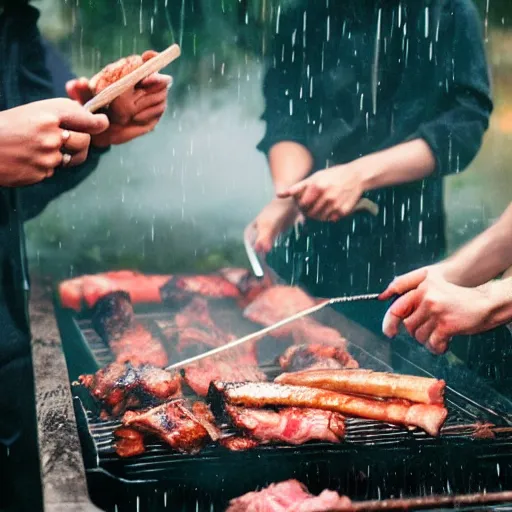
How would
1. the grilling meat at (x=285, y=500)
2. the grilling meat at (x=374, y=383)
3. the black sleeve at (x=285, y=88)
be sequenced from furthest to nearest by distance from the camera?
the black sleeve at (x=285, y=88) → the grilling meat at (x=374, y=383) → the grilling meat at (x=285, y=500)

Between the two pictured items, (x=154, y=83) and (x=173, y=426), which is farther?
(x=154, y=83)

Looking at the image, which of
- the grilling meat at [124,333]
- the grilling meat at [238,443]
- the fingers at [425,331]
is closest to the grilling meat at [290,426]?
the grilling meat at [238,443]

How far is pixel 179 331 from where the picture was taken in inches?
118

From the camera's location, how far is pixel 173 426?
209cm

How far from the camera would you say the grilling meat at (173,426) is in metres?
2.07

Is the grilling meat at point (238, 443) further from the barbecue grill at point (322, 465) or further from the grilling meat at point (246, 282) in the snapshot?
the grilling meat at point (246, 282)

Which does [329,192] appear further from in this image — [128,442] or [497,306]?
[128,442]

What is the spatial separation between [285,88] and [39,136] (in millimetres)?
1324

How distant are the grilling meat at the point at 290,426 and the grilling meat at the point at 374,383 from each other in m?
0.28

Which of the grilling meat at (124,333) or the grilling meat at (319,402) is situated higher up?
the grilling meat at (124,333)

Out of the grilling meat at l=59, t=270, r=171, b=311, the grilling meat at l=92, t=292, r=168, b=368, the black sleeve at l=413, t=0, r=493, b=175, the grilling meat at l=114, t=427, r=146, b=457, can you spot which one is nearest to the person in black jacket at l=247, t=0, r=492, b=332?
the black sleeve at l=413, t=0, r=493, b=175

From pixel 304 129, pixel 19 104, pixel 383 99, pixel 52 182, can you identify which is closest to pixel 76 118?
pixel 19 104

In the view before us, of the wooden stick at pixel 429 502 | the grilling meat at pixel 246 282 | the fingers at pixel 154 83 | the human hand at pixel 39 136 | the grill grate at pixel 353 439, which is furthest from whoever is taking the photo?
the grilling meat at pixel 246 282

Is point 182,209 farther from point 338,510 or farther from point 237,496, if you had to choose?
point 338,510
